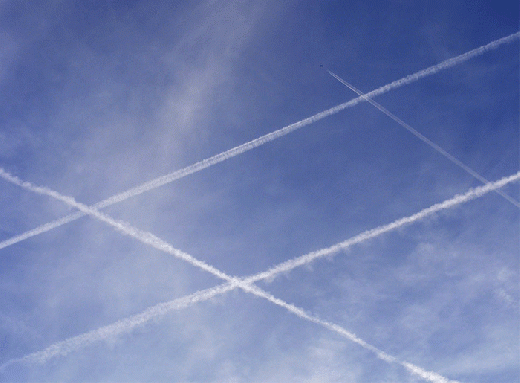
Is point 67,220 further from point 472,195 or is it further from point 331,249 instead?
point 472,195

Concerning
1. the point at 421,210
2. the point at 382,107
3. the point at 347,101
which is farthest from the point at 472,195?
the point at 347,101

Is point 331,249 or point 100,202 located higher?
point 100,202

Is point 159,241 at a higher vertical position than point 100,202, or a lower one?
lower

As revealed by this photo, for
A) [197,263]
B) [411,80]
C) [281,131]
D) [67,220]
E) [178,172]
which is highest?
[411,80]

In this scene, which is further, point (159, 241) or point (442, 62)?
point (159, 241)

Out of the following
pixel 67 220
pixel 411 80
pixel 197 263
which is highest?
pixel 411 80

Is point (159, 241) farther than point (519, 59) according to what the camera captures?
Yes

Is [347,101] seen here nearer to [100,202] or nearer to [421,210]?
[421,210]

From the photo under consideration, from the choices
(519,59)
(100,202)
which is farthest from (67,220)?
(519,59)

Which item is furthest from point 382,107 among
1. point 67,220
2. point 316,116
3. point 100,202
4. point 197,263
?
point 67,220
